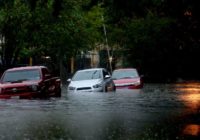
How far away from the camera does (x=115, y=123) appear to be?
15.7m

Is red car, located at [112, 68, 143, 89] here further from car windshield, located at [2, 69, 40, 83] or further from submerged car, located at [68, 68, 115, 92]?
car windshield, located at [2, 69, 40, 83]

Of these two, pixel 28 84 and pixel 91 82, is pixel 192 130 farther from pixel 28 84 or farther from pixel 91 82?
pixel 91 82

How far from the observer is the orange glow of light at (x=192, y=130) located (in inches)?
539

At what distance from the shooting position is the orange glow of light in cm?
1370

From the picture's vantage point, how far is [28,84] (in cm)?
2819

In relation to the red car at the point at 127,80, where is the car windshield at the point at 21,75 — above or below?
above

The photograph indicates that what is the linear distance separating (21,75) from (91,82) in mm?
4741

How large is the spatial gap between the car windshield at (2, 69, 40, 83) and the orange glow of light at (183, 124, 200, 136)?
14.7 metres

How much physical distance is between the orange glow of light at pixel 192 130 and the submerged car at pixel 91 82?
1777 centimetres

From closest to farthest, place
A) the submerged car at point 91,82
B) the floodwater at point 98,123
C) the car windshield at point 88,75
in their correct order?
1. the floodwater at point 98,123
2. the submerged car at point 91,82
3. the car windshield at point 88,75

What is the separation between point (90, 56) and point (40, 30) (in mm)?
44124

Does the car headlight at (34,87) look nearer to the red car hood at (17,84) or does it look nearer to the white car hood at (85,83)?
the red car hood at (17,84)

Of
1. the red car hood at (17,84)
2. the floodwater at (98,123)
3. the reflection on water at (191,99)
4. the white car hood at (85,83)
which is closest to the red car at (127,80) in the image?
the reflection on water at (191,99)

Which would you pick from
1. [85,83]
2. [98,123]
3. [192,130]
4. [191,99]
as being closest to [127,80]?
[85,83]
